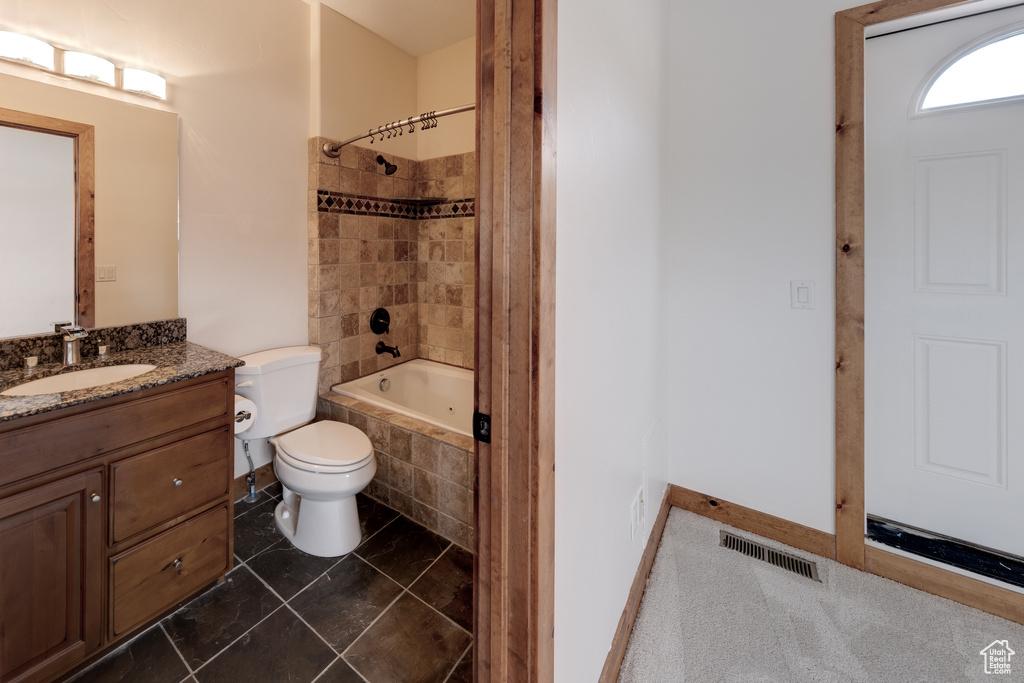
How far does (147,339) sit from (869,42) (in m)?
3.16

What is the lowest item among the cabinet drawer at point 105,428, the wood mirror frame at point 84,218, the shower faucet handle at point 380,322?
the cabinet drawer at point 105,428

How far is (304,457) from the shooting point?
1782 mm

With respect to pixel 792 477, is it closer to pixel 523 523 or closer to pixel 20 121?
pixel 523 523

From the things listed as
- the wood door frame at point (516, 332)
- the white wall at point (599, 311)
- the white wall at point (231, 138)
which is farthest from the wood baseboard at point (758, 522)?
the white wall at point (231, 138)

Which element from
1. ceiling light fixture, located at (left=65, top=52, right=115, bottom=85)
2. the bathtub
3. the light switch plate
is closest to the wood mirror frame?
ceiling light fixture, located at (left=65, top=52, right=115, bottom=85)

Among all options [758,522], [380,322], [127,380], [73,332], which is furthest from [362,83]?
[758,522]

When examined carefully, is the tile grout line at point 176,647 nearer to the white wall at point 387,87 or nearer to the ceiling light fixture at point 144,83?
the ceiling light fixture at point 144,83

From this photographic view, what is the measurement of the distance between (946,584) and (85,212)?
3489mm

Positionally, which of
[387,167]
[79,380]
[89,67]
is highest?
[387,167]

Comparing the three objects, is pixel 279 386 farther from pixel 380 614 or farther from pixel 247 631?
pixel 380 614

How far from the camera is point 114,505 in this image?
4.24ft

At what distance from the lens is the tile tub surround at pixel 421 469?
74.8 inches

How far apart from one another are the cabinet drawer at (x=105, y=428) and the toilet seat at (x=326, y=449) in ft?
1.14

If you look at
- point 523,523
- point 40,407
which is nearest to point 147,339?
point 40,407
